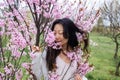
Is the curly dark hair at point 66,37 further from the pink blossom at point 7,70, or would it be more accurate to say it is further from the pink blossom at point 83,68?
the pink blossom at point 7,70

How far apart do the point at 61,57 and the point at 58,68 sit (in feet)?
0.39

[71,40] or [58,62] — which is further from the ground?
[71,40]

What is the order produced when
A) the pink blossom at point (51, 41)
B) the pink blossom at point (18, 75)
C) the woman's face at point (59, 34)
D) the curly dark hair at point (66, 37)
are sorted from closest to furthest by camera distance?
1. the pink blossom at point (51, 41)
2. the woman's face at point (59, 34)
3. the curly dark hair at point (66, 37)
4. the pink blossom at point (18, 75)

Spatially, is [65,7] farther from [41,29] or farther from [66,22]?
[66,22]

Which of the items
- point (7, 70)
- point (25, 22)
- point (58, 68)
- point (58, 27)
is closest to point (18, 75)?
point (7, 70)

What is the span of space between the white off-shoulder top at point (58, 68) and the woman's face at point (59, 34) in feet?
0.70

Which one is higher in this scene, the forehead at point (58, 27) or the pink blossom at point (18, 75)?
the forehead at point (58, 27)

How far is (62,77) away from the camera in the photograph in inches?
138

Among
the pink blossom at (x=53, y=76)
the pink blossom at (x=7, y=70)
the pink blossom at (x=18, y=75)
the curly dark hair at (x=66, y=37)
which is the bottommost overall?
the pink blossom at (x=18, y=75)

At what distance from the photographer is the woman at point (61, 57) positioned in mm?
3385

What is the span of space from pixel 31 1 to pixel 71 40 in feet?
1.88

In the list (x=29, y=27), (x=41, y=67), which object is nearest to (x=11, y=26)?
(x=29, y=27)

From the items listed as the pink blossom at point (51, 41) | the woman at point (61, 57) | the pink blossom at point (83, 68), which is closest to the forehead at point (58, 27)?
the woman at point (61, 57)

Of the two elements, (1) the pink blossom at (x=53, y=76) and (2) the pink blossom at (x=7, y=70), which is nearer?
(1) the pink blossom at (x=53, y=76)
